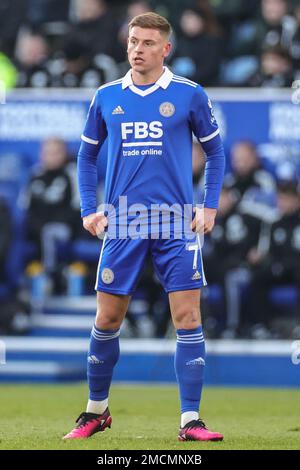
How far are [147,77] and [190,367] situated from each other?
168 cm

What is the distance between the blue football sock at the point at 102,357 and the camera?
22.7 feet

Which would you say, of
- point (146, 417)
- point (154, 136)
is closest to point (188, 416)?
point (154, 136)

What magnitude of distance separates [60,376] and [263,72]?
425 cm

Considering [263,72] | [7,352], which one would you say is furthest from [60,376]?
[263,72]

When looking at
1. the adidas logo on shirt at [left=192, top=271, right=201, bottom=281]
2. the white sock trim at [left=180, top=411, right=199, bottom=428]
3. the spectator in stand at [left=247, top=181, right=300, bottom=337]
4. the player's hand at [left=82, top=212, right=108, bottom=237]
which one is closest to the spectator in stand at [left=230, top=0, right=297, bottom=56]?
the spectator in stand at [left=247, top=181, right=300, bottom=337]

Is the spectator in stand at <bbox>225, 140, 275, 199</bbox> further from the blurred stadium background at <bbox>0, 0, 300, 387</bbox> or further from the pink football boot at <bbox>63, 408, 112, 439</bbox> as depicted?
the pink football boot at <bbox>63, 408, 112, 439</bbox>

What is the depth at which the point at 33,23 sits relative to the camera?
51.1 feet

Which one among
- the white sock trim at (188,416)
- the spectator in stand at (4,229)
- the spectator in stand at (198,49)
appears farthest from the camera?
the spectator in stand at (198,49)

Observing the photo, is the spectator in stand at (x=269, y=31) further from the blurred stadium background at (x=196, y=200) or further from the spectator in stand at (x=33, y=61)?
the spectator in stand at (x=33, y=61)

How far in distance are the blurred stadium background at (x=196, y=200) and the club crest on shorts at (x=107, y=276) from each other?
20.9ft

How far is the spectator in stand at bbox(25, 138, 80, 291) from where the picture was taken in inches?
541

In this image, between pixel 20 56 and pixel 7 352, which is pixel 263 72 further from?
pixel 7 352

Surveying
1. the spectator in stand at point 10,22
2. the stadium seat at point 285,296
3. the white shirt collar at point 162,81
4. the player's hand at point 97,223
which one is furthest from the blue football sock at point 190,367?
the spectator in stand at point 10,22
